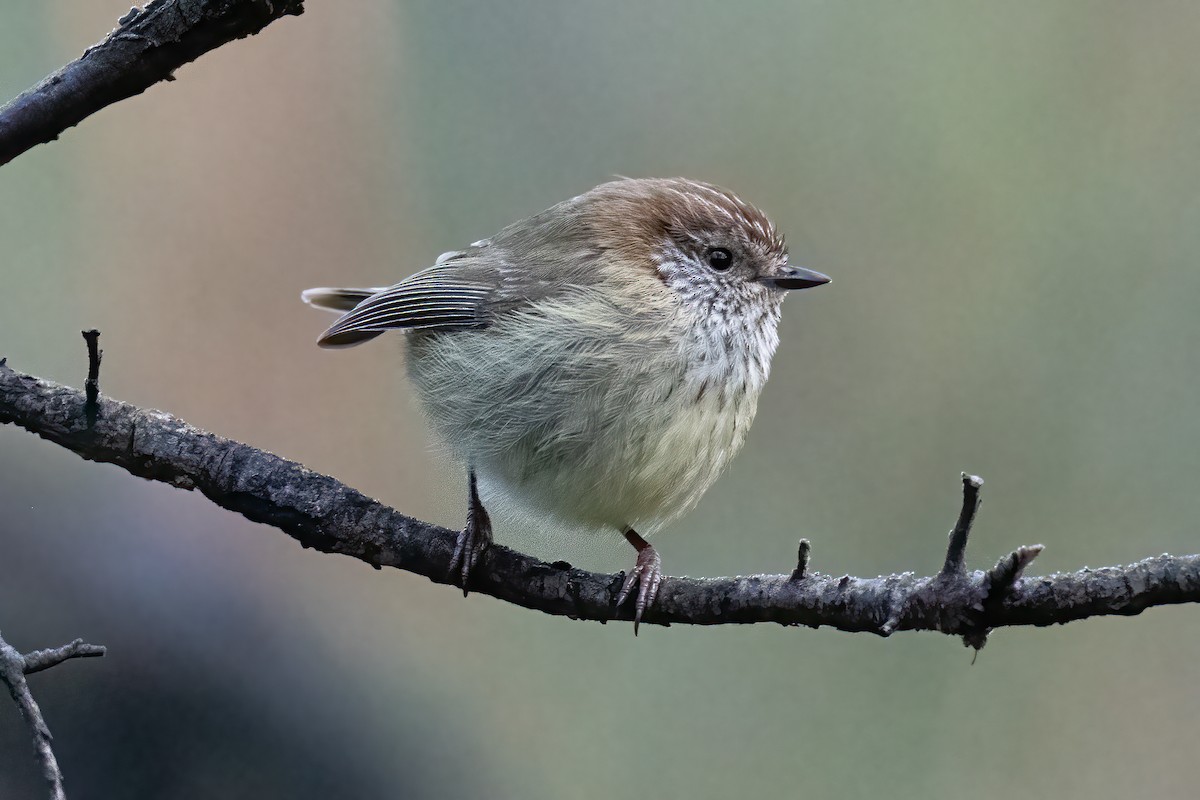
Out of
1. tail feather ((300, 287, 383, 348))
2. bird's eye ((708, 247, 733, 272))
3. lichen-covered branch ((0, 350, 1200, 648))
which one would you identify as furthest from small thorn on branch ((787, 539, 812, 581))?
tail feather ((300, 287, 383, 348))

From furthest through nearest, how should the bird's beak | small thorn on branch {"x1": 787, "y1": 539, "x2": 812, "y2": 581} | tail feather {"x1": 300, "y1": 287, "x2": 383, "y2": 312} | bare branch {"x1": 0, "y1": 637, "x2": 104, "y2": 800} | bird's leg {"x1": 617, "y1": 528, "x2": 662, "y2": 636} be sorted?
1. tail feather {"x1": 300, "y1": 287, "x2": 383, "y2": 312}
2. the bird's beak
3. bird's leg {"x1": 617, "y1": 528, "x2": 662, "y2": 636}
4. small thorn on branch {"x1": 787, "y1": 539, "x2": 812, "y2": 581}
5. bare branch {"x1": 0, "y1": 637, "x2": 104, "y2": 800}

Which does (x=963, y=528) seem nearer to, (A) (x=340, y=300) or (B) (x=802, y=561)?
(B) (x=802, y=561)

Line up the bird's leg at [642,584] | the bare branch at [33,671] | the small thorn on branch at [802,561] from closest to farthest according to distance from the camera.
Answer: the bare branch at [33,671]
the small thorn on branch at [802,561]
the bird's leg at [642,584]

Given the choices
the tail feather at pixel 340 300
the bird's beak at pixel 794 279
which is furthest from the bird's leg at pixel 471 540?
the bird's beak at pixel 794 279

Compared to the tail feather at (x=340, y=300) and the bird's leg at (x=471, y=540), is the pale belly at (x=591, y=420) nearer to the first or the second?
the bird's leg at (x=471, y=540)

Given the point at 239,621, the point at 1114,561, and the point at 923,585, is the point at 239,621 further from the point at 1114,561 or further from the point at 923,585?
the point at 1114,561

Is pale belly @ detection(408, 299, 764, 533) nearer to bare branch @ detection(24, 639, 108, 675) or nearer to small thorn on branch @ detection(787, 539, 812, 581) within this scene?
small thorn on branch @ detection(787, 539, 812, 581)

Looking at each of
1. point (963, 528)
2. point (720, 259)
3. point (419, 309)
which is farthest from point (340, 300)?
point (963, 528)
